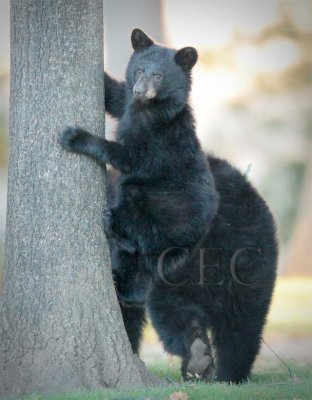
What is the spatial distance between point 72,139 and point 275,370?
3595mm

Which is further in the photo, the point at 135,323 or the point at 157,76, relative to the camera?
the point at 135,323

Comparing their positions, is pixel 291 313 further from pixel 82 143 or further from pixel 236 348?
pixel 82 143

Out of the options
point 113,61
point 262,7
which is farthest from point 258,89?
point 113,61

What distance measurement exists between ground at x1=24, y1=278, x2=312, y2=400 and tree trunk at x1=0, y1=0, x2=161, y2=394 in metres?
0.31

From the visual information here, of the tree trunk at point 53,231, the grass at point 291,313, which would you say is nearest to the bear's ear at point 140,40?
the tree trunk at point 53,231

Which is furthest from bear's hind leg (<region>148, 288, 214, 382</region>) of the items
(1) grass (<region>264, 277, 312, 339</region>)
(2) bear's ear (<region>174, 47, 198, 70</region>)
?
(1) grass (<region>264, 277, 312, 339</region>)

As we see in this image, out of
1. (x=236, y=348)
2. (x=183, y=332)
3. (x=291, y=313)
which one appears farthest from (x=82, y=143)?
(x=291, y=313)

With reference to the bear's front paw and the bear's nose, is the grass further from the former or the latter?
the bear's front paw

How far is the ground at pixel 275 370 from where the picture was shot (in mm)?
4883

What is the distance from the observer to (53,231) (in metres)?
5.15

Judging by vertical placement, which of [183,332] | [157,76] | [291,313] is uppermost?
[157,76]

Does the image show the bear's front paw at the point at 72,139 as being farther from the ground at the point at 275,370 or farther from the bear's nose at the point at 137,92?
the ground at the point at 275,370

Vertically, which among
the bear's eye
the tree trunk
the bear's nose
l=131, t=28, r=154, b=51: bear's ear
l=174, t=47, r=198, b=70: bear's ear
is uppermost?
l=131, t=28, r=154, b=51: bear's ear

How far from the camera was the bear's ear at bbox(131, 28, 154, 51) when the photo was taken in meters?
6.05
